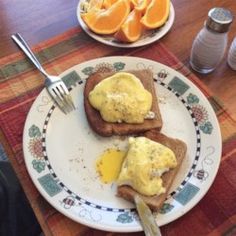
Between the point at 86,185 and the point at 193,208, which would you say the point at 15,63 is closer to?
the point at 86,185

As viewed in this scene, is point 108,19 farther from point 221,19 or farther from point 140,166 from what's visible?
point 140,166

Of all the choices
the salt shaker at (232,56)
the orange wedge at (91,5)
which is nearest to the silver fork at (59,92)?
the orange wedge at (91,5)

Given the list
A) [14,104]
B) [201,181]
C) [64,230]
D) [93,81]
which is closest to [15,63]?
[14,104]

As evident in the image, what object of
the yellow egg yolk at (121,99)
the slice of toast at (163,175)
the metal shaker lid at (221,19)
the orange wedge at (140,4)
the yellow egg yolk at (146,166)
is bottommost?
the slice of toast at (163,175)

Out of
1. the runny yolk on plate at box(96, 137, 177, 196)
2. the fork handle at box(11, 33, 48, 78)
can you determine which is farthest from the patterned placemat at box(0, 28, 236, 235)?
the runny yolk on plate at box(96, 137, 177, 196)

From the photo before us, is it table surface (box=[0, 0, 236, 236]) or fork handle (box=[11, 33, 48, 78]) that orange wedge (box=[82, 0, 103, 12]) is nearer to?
table surface (box=[0, 0, 236, 236])

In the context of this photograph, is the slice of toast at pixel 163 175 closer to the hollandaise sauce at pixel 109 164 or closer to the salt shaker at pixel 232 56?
the hollandaise sauce at pixel 109 164

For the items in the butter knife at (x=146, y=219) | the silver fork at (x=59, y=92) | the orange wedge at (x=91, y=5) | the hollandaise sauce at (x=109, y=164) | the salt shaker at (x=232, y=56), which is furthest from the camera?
the orange wedge at (x=91, y=5)

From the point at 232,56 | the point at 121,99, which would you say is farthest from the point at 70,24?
the point at 232,56
